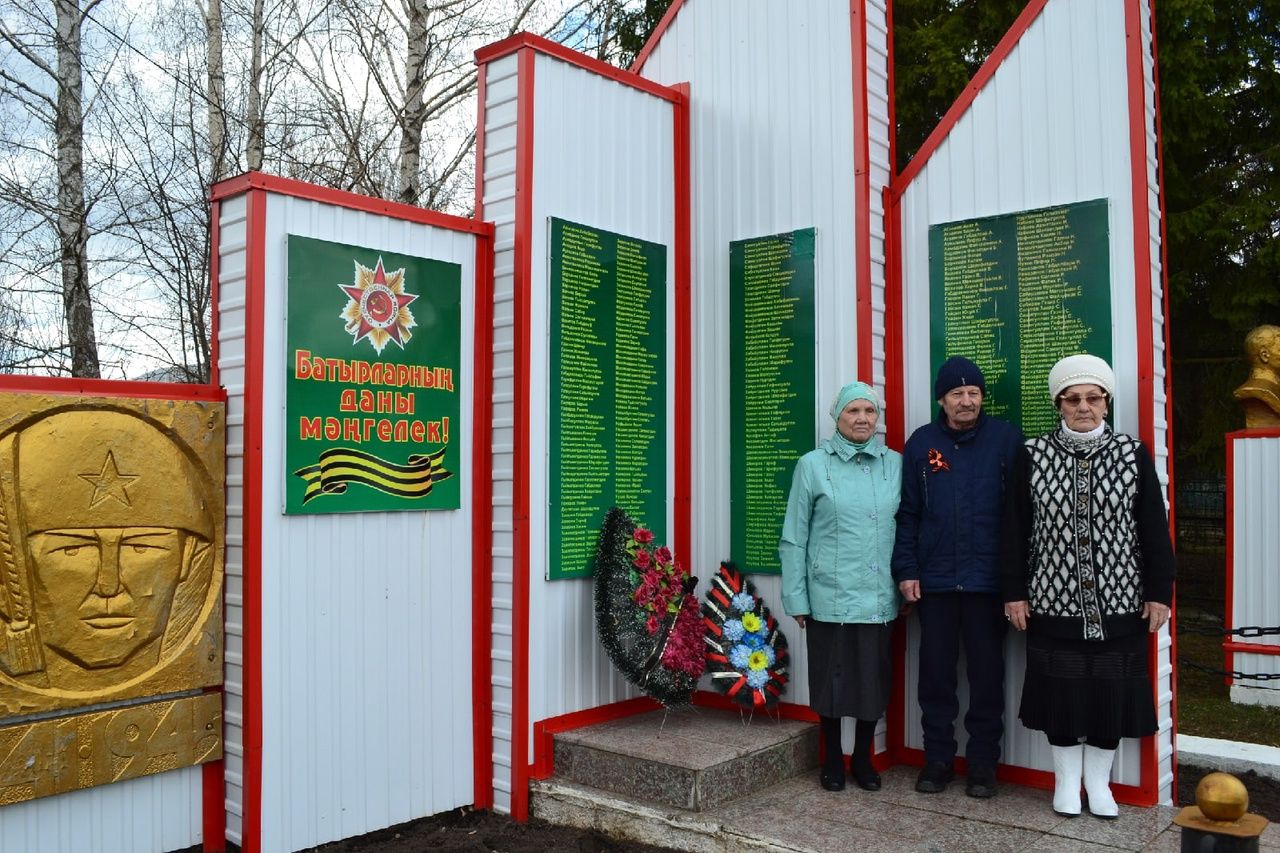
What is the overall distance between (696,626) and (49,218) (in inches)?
301

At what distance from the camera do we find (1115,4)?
5.14 meters

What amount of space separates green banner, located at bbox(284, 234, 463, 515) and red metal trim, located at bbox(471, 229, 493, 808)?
0.39 ft

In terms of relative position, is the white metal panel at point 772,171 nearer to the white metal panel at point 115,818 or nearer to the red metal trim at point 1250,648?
the white metal panel at point 115,818

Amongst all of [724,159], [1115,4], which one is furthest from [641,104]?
[1115,4]

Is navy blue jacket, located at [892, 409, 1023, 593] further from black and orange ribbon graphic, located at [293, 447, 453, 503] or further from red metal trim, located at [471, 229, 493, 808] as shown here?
black and orange ribbon graphic, located at [293, 447, 453, 503]

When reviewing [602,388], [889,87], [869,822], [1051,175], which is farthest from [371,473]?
[1051,175]

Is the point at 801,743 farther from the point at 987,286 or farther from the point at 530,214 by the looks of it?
the point at 530,214

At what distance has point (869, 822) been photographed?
4.70 metres

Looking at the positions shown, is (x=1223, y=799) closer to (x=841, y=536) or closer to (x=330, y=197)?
(x=841, y=536)

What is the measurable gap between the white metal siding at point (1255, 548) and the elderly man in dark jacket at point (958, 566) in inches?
137

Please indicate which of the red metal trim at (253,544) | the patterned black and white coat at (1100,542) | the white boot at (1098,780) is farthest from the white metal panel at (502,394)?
the white boot at (1098,780)

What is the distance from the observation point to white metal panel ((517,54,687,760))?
534 centimetres

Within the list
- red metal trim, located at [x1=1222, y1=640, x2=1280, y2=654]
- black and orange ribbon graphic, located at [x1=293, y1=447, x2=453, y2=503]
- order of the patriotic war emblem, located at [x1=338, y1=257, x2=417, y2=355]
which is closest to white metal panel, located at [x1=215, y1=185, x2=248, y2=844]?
black and orange ribbon graphic, located at [x1=293, y1=447, x2=453, y2=503]

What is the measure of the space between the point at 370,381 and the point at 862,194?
261 centimetres
